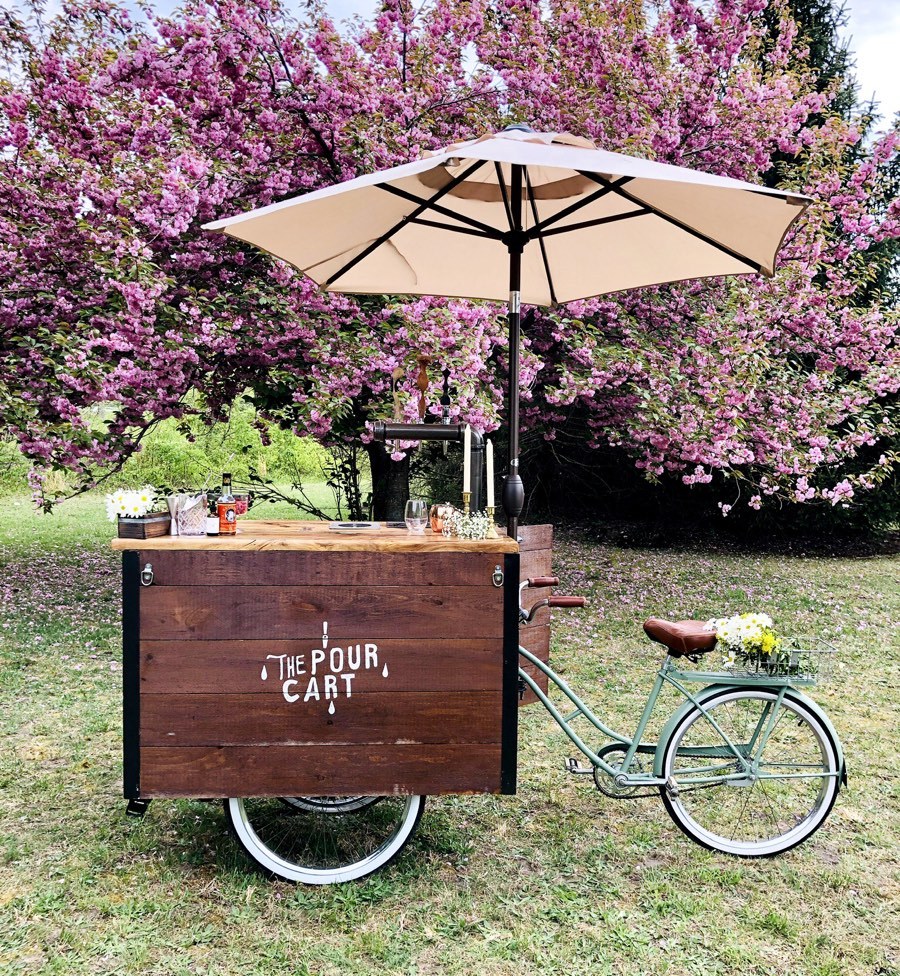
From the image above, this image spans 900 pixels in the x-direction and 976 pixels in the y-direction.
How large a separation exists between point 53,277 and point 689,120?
513cm

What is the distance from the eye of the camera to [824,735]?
2.78m

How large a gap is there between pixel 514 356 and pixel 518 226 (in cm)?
47

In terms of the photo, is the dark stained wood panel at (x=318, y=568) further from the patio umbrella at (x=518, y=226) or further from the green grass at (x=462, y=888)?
the green grass at (x=462, y=888)

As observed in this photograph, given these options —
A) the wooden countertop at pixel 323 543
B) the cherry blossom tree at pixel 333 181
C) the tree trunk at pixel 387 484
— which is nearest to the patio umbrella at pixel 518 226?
the wooden countertop at pixel 323 543

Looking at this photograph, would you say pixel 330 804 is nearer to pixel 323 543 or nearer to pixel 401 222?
pixel 323 543

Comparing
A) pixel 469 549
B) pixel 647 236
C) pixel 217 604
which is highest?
pixel 647 236

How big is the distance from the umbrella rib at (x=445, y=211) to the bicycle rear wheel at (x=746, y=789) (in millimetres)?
1868

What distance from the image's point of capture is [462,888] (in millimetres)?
2588

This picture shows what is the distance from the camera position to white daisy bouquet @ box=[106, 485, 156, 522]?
2344 millimetres

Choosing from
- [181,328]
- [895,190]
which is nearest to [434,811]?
[181,328]

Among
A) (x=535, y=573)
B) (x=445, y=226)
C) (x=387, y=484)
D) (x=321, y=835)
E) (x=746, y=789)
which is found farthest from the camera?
(x=387, y=484)

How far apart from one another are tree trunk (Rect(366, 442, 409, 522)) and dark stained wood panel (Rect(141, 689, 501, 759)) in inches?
175

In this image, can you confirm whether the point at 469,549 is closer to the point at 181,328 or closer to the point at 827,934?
the point at 827,934

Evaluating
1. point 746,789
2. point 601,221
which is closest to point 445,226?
point 601,221
